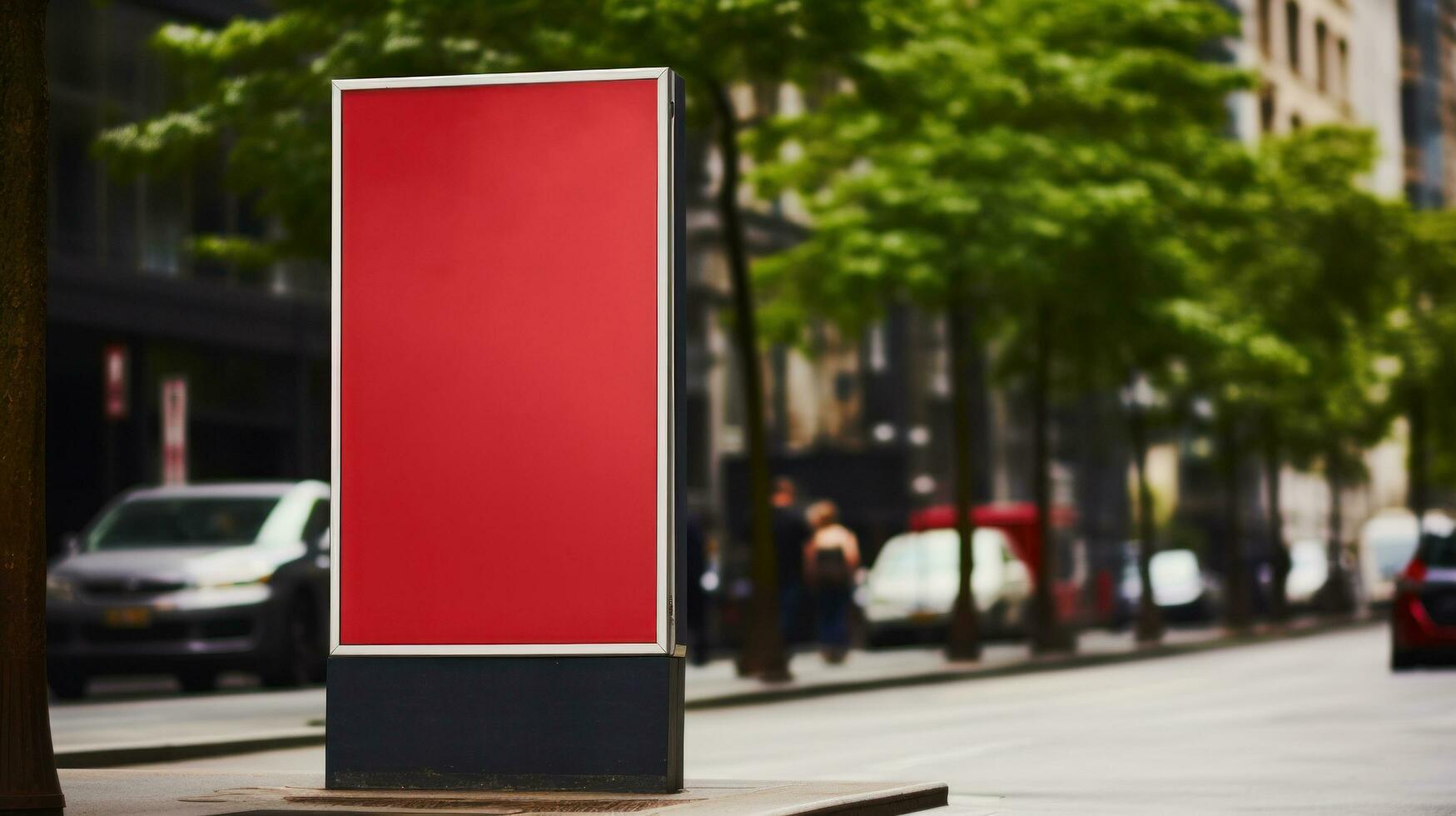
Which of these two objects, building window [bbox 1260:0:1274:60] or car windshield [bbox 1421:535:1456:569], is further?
building window [bbox 1260:0:1274:60]

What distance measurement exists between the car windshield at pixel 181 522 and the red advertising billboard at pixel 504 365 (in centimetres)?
1104

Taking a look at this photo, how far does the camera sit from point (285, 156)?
757 inches

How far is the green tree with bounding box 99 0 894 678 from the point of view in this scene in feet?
62.3

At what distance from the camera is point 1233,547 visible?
45.9m

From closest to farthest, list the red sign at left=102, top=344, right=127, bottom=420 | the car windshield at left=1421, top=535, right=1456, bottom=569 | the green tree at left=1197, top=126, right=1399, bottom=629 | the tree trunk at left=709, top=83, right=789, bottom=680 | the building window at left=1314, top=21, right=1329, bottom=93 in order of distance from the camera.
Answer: the red sign at left=102, top=344, right=127, bottom=420
the tree trunk at left=709, top=83, right=789, bottom=680
the car windshield at left=1421, top=535, right=1456, bottom=569
the green tree at left=1197, top=126, right=1399, bottom=629
the building window at left=1314, top=21, right=1329, bottom=93

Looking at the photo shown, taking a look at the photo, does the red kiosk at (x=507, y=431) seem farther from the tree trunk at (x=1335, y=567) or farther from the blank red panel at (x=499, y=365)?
the tree trunk at (x=1335, y=567)

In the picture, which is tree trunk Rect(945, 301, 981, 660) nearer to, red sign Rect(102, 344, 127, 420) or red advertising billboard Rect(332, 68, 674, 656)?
red sign Rect(102, 344, 127, 420)

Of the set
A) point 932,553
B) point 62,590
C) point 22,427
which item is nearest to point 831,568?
point 932,553

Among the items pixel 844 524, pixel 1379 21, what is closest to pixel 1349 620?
pixel 844 524

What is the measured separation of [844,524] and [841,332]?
32.3ft

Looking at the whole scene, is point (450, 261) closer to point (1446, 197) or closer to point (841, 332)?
point (841, 332)

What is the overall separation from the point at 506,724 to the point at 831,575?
57.2 feet

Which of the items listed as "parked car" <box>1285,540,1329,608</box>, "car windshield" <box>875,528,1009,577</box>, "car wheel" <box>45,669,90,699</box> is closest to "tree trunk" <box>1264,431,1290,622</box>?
"parked car" <box>1285,540,1329,608</box>

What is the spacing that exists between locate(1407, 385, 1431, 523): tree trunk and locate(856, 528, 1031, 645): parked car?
21.0m
